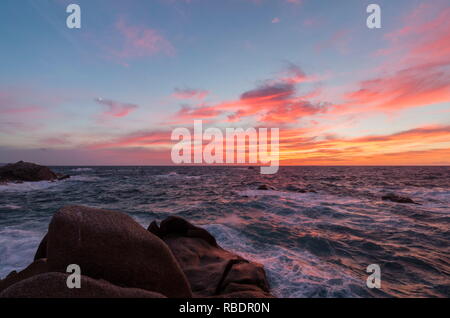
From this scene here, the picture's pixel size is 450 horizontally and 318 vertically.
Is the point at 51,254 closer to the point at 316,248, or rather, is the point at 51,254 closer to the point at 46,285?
the point at 46,285

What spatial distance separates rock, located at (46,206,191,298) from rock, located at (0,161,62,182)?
46.1 meters

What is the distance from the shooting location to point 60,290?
276cm

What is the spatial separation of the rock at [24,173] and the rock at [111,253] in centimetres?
4611

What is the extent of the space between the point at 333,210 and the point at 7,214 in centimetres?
2000

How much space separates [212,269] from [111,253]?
2.58 m

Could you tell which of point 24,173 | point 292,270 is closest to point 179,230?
point 292,270

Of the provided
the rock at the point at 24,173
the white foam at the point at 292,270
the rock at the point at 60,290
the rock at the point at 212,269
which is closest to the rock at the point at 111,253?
the rock at the point at 60,290

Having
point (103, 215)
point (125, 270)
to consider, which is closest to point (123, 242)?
point (125, 270)

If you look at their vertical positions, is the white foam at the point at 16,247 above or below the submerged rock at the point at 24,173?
below

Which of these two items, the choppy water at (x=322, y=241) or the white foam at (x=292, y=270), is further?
the choppy water at (x=322, y=241)

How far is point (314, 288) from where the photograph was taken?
215 inches

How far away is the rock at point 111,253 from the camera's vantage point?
3510 millimetres

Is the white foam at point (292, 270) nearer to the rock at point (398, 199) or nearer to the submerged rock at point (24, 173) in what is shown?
the rock at point (398, 199)
